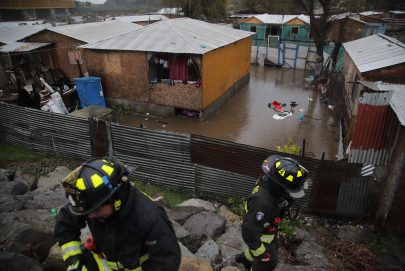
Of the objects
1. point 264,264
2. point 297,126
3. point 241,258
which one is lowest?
point 297,126

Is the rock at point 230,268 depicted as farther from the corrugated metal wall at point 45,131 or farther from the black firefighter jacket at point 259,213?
the corrugated metal wall at point 45,131

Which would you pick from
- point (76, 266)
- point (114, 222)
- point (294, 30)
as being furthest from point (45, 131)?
point (294, 30)

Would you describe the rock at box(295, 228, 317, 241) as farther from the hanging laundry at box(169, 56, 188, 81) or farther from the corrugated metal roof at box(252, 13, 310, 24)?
the corrugated metal roof at box(252, 13, 310, 24)

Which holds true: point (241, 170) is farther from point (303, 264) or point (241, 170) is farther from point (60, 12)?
point (60, 12)

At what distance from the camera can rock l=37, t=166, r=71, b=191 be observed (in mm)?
7393

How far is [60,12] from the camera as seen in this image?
49.1 meters

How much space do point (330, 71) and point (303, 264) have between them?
53.3 ft

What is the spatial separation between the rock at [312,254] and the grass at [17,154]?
25.6ft

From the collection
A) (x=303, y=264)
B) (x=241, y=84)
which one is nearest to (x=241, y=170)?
(x=303, y=264)

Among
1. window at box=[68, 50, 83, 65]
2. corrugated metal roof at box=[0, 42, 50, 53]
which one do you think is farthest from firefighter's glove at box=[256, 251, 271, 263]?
corrugated metal roof at box=[0, 42, 50, 53]

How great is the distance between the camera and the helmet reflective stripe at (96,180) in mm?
2246

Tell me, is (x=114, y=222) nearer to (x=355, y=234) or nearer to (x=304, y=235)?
(x=304, y=235)

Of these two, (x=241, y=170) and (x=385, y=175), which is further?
(x=241, y=170)

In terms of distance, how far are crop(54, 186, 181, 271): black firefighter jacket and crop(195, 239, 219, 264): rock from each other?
2.25 m
